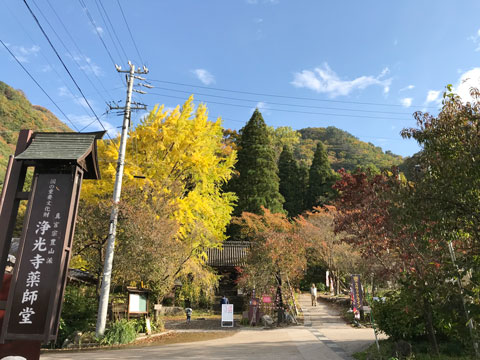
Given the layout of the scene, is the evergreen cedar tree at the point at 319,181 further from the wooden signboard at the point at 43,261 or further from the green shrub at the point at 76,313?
the wooden signboard at the point at 43,261

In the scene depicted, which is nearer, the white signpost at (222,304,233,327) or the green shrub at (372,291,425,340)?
the green shrub at (372,291,425,340)

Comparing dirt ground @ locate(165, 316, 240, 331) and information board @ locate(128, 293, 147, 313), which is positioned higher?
information board @ locate(128, 293, 147, 313)

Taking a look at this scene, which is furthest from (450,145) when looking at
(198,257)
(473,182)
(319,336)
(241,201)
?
(241,201)

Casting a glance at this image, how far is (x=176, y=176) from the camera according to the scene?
15438 millimetres

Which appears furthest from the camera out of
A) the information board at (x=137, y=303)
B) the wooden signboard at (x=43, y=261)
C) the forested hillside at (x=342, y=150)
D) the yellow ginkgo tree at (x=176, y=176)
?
the forested hillside at (x=342, y=150)

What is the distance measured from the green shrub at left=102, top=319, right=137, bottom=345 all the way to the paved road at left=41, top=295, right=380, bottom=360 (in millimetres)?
797

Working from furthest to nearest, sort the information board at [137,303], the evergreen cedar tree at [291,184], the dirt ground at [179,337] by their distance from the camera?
the evergreen cedar tree at [291,184], the information board at [137,303], the dirt ground at [179,337]

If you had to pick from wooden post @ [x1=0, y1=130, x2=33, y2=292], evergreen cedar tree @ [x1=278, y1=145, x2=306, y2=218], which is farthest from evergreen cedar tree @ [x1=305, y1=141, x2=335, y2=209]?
wooden post @ [x1=0, y1=130, x2=33, y2=292]

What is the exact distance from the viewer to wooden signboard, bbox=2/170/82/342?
202 inches

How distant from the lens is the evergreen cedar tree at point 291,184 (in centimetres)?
3538

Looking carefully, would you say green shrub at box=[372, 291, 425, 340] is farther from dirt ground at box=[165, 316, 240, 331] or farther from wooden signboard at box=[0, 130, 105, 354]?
dirt ground at box=[165, 316, 240, 331]

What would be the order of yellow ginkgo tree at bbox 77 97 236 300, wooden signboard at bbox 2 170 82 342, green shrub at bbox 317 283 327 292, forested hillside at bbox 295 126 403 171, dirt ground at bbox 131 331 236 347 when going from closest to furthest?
1. wooden signboard at bbox 2 170 82 342
2. dirt ground at bbox 131 331 236 347
3. yellow ginkgo tree at bbox 77 97 236 300
4. green shrub at bbox 317 283 327 292
5. forested hillside at bbox 295 126 403 171

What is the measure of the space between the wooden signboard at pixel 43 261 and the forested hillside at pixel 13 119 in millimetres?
43472

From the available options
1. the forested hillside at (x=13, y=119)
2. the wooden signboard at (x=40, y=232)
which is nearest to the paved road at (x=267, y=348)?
the wooden signboard at (x=40, y=232)
